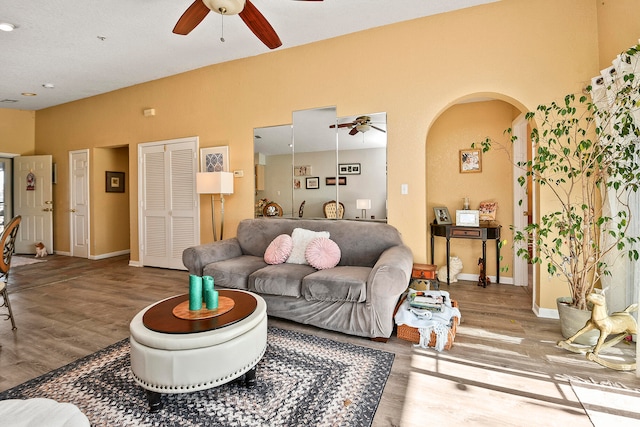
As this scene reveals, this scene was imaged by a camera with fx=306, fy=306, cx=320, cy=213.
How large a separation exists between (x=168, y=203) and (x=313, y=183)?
2.53 meters

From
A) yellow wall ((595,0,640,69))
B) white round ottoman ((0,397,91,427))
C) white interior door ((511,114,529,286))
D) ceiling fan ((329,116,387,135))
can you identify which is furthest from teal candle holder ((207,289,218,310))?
white interior door ((511,114,529,286))

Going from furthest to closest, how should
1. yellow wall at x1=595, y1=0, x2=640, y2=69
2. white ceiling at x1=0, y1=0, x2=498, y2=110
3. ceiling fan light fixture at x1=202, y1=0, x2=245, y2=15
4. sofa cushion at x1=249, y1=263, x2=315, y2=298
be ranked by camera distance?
1. white ceiling at x1=0, y1=0, x2=498, y2=110
2. sofa cushion at x1=249, y1=263, x2=315, y2=298
3. ceiling fan light fixture at x1=202, y1=0, x2=245, y2=15
4. yellow wall at x1=595, y1=0, x2=640, y2=69

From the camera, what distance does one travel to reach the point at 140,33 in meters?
3.49

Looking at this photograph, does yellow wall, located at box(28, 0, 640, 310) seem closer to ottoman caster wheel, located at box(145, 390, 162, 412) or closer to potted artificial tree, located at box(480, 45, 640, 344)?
potted artificial tree, located at box(480, 45, 640, 344)

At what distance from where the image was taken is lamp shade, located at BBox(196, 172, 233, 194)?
3.95 m

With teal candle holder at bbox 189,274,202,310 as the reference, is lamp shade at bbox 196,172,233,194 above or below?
above

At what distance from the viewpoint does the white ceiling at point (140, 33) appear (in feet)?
9.86

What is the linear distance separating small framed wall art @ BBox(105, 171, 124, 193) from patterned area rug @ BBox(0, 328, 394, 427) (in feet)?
15.8

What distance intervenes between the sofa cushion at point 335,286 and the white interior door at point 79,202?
18.1 feet

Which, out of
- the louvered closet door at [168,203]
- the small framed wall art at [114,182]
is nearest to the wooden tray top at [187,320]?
the louvered closet door at [168,203]

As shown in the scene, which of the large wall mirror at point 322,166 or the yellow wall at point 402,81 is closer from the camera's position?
the yellow wall at point 402,81

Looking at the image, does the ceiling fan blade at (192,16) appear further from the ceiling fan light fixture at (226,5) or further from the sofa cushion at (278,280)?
the sofa cushion at (278,280)

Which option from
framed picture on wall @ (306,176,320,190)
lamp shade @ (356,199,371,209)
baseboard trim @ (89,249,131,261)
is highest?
framed picture on wall @ (306,176,320,190)

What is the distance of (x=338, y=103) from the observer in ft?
12.0
